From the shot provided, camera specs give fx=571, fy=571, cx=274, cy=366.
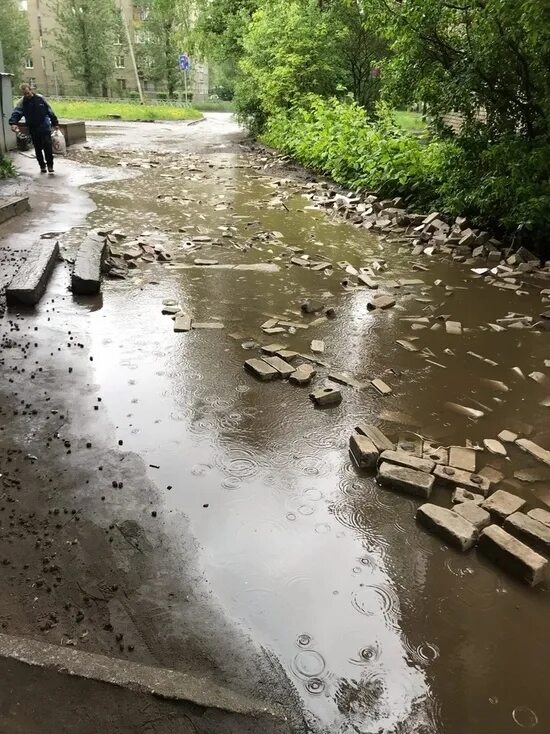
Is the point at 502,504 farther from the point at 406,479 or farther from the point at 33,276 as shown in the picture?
the point at 33,276

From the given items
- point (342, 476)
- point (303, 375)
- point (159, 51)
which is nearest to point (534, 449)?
point (342, 476)

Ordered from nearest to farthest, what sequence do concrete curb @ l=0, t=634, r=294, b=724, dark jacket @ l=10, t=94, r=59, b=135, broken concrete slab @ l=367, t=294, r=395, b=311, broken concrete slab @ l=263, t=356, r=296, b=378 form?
concrete curb @ l=0, t=634, r=294, b=724 → broken concrete slab @ l=263, t=356, r=296, b=378 → broken concrete slab @ l=367, t=294, r=395, b=311 → dark jacket @ l=10, t=94, r=59, b=135

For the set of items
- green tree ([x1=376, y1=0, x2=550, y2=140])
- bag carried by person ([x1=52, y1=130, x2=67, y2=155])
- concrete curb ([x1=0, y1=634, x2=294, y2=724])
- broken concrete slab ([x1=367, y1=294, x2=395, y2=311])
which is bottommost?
broken concrete slab ([x1=367, y1=294, x2=395, y2=311])

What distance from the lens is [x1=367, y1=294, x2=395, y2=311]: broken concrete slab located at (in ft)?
23.2

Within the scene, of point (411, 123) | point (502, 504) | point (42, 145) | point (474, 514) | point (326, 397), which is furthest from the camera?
point (411, 123)

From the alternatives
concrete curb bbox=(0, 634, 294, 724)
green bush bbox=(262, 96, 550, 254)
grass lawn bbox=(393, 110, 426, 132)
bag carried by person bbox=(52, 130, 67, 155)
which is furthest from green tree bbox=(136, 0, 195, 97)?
concrete curb bbox=(0, 634, 294, 724)

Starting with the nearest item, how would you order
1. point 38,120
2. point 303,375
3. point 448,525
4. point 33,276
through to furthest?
point 448,525 → point 303,375 → point 33,276 → point 38,120

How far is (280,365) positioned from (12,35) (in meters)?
52.3

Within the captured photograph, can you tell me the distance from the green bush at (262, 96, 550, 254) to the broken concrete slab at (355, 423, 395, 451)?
610 centimetres

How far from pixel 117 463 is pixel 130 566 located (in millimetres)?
981

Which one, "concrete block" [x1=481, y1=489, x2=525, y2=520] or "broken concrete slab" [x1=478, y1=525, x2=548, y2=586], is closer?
"broken concrete slab" [x1=478, y1=525, x2=548, y2=586]

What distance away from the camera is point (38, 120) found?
1385 cm

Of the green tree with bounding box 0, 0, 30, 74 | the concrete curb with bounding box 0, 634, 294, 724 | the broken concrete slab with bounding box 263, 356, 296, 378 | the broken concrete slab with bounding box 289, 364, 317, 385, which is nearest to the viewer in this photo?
the concrete curb with bounding box 0, 634, 294, 724

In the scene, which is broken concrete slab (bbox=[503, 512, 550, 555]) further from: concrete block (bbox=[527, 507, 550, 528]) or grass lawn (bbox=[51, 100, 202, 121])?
grass lawn (bbox=[51, 100, 202, 121])
